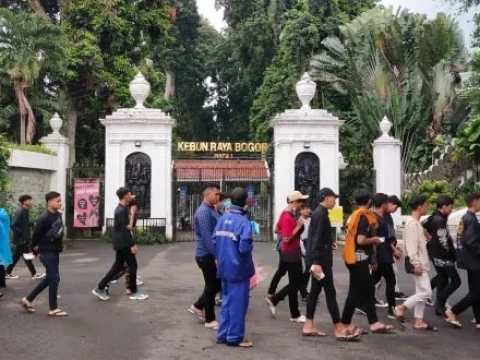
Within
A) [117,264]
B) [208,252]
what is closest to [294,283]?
[208,252]

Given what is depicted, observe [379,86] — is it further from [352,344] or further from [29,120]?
[352,344]

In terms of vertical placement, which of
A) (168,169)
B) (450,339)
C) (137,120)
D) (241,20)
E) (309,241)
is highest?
(241,20)

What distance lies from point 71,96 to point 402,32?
1636 centimetres

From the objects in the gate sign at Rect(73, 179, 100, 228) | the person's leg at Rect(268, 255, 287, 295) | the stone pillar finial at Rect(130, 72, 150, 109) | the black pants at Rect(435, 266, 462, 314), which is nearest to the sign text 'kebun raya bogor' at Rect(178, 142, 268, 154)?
the stone pillar finial at Rect(130, 72, 150, 109)

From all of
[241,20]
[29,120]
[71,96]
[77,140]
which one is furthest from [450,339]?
[241,20]

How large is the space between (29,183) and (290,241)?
37.1ft

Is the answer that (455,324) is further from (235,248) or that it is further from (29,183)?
(29,183)

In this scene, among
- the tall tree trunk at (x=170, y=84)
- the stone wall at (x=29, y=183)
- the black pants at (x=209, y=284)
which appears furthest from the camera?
the tall tree trunk at (x=170, y=84)

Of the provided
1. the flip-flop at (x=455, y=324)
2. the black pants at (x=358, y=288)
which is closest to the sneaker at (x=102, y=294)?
the black pants at (x=358, y=288)

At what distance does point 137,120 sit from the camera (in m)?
17.2

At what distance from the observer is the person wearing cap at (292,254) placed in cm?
712

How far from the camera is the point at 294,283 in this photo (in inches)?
277

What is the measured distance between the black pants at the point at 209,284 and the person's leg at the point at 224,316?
665 mm

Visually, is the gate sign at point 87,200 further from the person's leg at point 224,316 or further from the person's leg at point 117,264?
the person's leg at point 224,316
